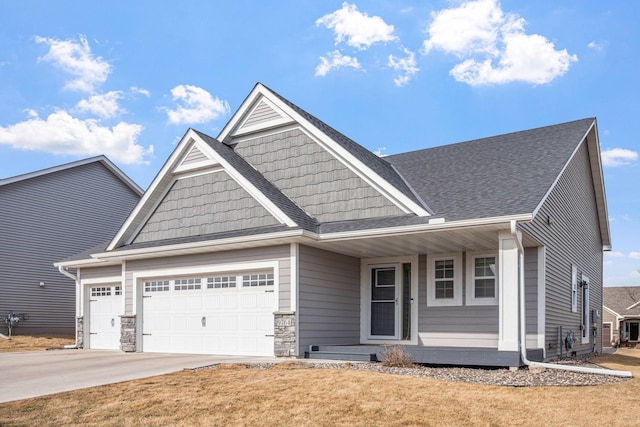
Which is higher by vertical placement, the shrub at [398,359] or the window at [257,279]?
the window at [257,279]

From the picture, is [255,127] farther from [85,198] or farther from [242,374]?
[85,198]

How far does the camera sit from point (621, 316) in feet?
133

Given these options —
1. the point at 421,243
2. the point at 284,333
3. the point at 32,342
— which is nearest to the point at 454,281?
the point at 421,243

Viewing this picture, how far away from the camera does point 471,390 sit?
337 inches

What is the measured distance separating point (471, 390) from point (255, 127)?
944 centimetres

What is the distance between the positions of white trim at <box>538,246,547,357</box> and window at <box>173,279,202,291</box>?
7713 mm

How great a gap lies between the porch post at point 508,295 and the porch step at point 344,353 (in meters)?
2.44

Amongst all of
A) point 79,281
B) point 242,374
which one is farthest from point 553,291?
point 79,281

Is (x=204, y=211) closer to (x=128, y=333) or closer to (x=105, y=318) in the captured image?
(x=128, y=333)

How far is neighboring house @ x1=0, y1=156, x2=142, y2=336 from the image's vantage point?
75.3 feet

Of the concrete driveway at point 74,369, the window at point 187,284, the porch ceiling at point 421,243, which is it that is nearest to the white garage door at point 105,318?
the concrete driveway at point 74,369

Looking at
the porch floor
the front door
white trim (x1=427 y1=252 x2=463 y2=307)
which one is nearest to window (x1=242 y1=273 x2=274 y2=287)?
the porch floor

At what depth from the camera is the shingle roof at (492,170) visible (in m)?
12.2

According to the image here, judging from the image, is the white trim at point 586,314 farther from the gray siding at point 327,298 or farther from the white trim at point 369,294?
the gray siding at point 327,298
